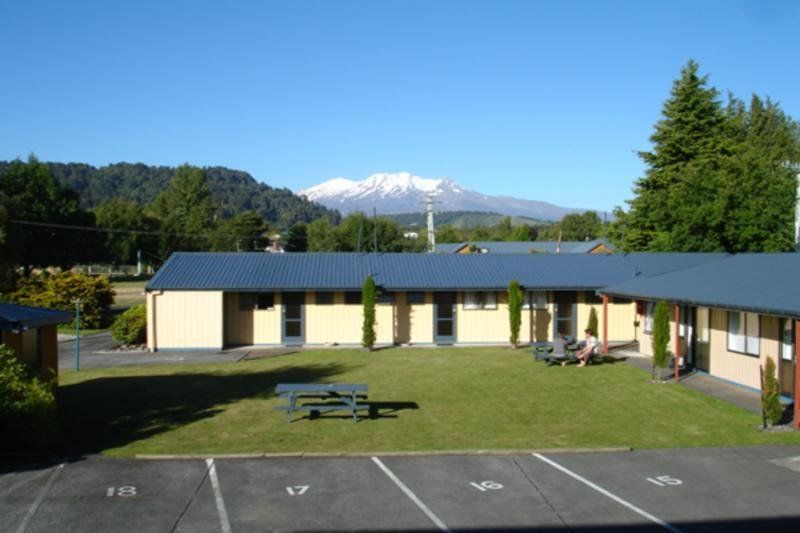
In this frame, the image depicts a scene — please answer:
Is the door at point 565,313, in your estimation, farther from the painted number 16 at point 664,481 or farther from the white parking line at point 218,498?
the white parking line at point 218,498

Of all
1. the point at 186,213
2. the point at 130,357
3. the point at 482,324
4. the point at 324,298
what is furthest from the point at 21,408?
the point at 186,213

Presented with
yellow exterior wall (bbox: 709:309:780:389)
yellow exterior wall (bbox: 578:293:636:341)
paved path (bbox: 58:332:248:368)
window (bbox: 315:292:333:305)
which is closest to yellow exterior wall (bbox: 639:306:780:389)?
yellow exterior wall (bbox: 709:309:780:389)

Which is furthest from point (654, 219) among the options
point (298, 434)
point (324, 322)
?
point (298, 434)

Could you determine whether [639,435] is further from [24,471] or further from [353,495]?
[24,471]

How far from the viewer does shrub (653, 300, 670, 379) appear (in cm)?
2014

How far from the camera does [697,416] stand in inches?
624

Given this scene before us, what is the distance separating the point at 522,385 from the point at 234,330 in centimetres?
1318

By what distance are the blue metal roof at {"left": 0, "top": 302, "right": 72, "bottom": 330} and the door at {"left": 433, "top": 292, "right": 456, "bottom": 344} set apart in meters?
15.3

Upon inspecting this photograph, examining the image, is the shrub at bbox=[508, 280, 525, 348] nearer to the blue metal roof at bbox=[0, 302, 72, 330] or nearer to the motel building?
the motel building

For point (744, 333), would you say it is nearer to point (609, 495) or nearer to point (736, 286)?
point (736, 286)

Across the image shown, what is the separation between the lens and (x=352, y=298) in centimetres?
2875

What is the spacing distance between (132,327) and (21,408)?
16.8 metres

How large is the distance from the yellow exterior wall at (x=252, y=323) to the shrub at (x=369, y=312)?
144 inches

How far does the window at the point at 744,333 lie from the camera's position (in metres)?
18.3
